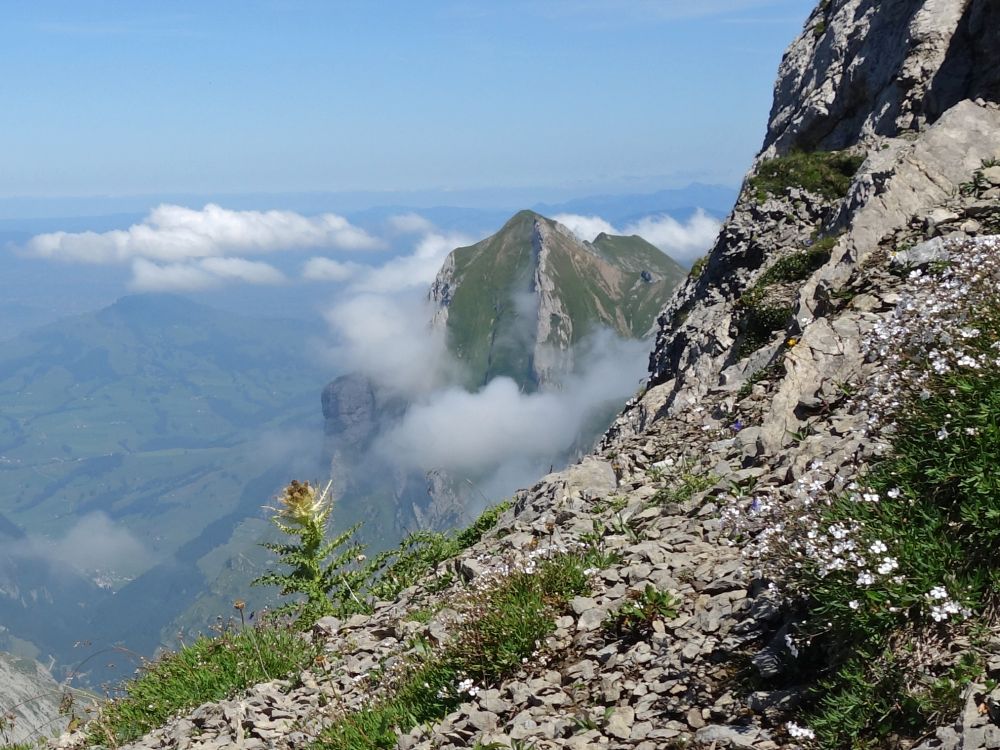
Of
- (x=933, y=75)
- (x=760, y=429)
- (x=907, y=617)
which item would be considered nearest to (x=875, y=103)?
(x=933, y=75)

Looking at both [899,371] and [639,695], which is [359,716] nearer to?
[639,695]

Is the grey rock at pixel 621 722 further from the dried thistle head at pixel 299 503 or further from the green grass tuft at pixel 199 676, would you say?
the dried thistle head at pixel 299 503

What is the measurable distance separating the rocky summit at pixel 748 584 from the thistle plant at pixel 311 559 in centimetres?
115

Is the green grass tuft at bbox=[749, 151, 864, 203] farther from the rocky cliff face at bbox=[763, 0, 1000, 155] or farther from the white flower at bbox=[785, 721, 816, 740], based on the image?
the white flower at bbox=[785, 721, 816, 740]

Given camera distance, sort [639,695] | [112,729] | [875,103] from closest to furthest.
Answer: [639,695], [112,729], [875,103]

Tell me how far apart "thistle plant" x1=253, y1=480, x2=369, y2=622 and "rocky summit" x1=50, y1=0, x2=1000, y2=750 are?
1.15 m

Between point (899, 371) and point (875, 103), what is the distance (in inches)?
1028

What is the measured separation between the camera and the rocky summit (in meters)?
5.22

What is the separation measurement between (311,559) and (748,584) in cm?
843

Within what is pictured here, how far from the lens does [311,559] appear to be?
532 inches

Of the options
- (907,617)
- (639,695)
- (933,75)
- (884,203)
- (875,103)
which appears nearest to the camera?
(907,617)

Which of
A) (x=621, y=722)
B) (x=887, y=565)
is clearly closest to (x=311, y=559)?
(x=621, y=722)

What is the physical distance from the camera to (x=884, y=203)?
16469mm

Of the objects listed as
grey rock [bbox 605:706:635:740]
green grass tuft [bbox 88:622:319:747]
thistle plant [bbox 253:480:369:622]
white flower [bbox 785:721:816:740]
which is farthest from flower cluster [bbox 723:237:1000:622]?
thistle plant [bbox 253:480:369:622]
